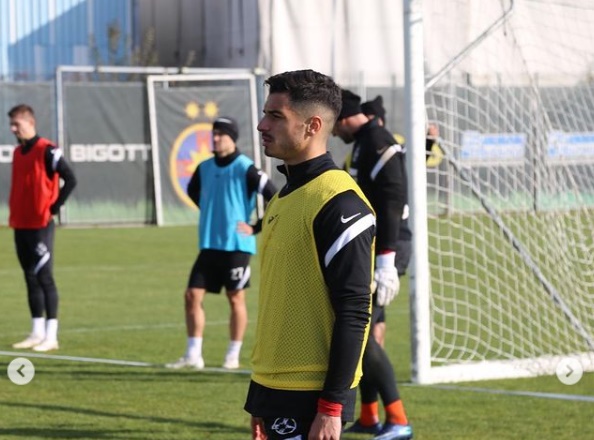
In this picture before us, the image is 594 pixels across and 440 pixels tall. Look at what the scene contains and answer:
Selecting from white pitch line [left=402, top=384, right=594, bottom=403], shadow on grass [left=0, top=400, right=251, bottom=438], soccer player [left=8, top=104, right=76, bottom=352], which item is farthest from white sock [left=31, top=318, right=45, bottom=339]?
white pitch line [left=402, top=384, right=594, bottom=403]

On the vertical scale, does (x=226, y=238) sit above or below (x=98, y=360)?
above

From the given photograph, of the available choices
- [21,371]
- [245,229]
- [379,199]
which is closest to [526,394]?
[379,199]

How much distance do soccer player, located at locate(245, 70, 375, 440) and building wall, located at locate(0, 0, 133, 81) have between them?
32.7m

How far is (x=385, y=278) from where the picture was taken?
8711 millimetres

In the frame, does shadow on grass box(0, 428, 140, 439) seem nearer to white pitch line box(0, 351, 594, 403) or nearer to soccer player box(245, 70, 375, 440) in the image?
white pitch line box(0, 351, 594, 403)

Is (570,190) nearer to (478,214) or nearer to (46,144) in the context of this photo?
(478,214)

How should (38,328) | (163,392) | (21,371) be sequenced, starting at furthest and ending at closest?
(38,328), (21,371), (163,392)

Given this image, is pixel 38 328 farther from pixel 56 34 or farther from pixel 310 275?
pixel 56 34

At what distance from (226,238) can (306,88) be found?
21.8ft

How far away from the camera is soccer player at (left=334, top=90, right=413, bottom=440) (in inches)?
333

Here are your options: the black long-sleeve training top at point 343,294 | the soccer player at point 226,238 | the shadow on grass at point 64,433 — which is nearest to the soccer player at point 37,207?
the soccer player at point 226,238

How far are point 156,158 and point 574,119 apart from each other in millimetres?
16768

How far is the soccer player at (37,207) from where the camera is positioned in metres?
12.8

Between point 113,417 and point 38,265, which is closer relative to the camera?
point 113,417
